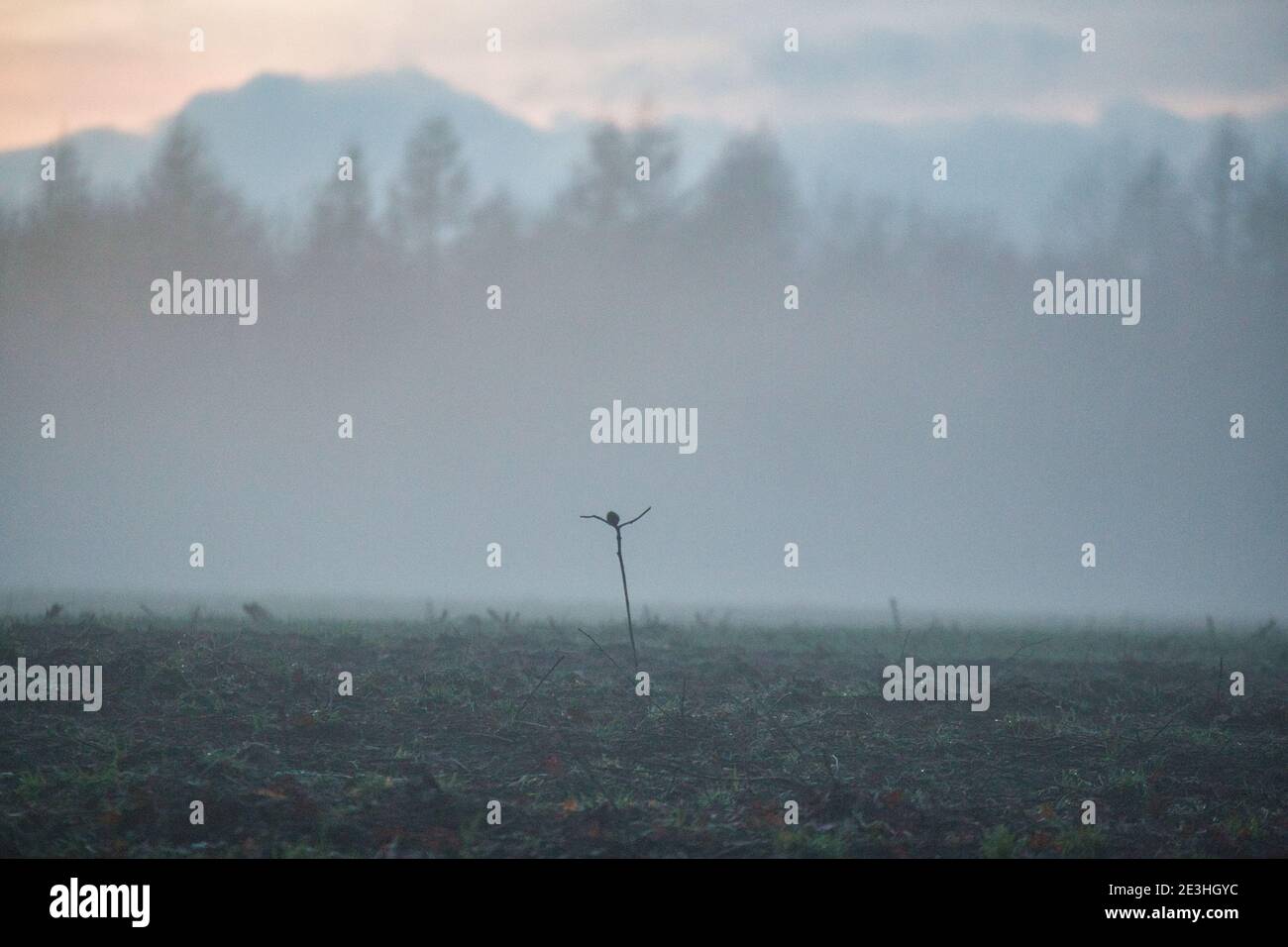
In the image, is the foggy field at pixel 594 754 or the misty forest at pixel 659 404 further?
the misty forest at pixel 659 404

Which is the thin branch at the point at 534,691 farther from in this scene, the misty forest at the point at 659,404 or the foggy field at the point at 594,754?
the misty forest at the point at 659,404

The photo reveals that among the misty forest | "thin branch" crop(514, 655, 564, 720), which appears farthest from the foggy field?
the misty forest

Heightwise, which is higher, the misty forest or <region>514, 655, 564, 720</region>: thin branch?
the misty forest

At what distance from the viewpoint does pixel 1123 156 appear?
32312 mm

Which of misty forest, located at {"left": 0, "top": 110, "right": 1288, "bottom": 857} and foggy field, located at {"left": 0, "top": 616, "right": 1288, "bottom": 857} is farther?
misty forest, located at {"left": 0, "top": 110, "right": 1288, "bottom": 857}

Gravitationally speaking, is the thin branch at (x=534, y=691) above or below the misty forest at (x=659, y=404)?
below

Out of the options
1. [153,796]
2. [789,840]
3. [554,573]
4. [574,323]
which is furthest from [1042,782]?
[574,323]

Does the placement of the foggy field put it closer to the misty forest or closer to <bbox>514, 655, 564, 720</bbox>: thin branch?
<bbox>514, 655, 564, 720</bbox>: thin branch

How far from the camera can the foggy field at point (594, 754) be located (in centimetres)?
783

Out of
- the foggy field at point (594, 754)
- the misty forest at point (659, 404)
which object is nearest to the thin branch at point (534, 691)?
the foggy field at point (594, 754)

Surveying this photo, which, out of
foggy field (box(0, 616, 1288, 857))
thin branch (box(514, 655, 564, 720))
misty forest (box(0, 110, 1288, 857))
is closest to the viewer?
foggy field (box(0, 616, 1288, 857))

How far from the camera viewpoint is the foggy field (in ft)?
25.7
